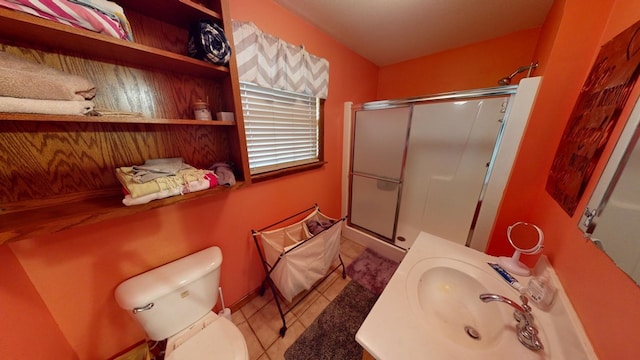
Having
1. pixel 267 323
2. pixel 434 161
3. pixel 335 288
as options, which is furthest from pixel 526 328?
pixel 267 323

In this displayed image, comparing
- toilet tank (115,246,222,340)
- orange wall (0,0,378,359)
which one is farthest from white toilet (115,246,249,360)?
orange wall (0,0,378,359)

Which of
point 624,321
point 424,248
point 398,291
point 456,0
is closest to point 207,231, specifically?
point 398,291

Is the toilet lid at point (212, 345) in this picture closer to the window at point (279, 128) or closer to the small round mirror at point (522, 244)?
the window at point (279, 128)

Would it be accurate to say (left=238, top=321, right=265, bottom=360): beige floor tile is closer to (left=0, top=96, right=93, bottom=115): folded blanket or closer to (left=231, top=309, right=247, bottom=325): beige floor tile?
(left=231, top=309, right=247, bottom=325): beige floor tile

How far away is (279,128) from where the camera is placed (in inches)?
55.7

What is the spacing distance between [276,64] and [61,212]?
1236 mm

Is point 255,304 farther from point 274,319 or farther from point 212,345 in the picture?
point 212,345

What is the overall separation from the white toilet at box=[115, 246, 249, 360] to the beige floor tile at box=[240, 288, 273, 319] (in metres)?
0.41

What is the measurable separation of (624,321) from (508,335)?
0.31 m

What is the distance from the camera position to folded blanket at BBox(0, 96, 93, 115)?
472 millimetres

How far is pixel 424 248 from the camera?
106cm

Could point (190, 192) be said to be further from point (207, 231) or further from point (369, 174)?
point (369, 174)

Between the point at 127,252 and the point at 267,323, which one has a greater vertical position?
the point at 127,252

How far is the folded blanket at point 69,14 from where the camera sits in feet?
1.54
